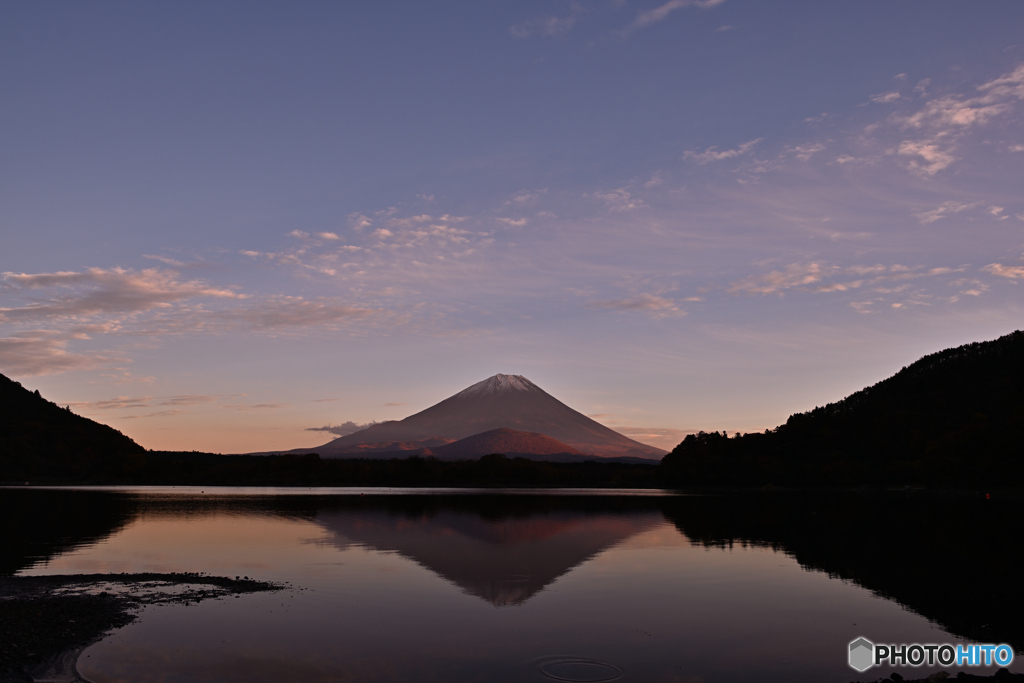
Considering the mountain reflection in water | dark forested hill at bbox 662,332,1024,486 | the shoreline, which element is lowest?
the mountain reflection in water

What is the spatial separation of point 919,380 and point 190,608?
6461 inches

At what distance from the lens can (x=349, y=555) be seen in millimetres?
35781

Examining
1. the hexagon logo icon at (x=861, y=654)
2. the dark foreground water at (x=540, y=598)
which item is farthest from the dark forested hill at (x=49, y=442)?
the hexagon logo icon at (x=861, y=654)

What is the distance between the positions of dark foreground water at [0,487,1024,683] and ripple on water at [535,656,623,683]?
Result: 8 centimetres

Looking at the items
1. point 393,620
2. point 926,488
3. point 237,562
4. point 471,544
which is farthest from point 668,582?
point 926,488

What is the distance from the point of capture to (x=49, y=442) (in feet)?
556

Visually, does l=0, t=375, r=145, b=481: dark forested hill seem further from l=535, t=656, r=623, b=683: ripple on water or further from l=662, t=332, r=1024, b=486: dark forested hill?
l=535, t=656, r=623, b=683: ripple on water

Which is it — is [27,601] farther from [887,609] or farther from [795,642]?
[887,609]

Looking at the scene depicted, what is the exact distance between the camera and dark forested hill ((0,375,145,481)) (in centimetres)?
15550

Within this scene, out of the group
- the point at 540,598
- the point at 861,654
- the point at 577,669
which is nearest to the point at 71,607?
the point at 540,598

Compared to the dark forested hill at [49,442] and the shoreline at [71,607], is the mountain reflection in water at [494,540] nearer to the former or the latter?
the shoreline at [71,607]

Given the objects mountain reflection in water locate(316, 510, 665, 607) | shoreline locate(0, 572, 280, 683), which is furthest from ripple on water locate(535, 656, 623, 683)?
shoreline locate(0, 572, 280, 683)

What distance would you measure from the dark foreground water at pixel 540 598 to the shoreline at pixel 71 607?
26.6 inches

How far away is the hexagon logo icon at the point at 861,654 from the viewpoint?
55.1ft
